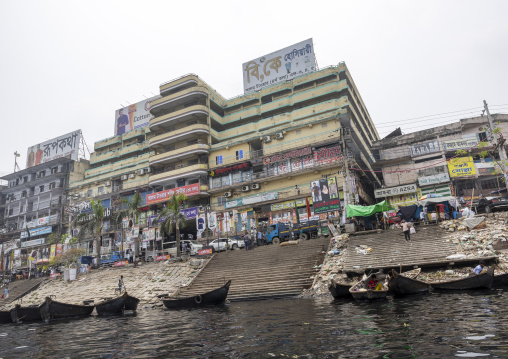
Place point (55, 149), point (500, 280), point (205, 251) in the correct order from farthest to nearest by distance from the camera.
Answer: point (55, 149), point (205, 251), point (500, 280)

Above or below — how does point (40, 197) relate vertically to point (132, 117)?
below

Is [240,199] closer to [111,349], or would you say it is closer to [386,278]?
[386,278]

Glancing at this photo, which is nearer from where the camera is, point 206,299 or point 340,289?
point 340,289

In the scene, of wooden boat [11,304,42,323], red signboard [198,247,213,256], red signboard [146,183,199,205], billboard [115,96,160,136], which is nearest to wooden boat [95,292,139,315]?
wooden boat [11,304,42,323]

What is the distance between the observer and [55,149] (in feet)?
207

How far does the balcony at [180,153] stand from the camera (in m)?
46.0

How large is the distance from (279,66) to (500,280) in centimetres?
4037

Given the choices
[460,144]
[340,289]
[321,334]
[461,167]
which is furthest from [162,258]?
[460,144]

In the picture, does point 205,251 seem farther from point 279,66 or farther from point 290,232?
point 279,66

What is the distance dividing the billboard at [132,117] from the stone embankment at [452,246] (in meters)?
43.7

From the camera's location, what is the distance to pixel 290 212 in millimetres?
38812

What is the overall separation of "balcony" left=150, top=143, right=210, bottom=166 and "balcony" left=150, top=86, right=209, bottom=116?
24.5 feet

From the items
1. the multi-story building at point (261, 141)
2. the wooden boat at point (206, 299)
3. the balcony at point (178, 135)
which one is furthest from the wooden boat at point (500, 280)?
the balcony at point (178, 135)

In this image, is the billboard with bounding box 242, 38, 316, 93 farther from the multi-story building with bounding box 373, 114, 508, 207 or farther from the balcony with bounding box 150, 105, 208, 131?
A: the multi-story building with bounding box 373, 114, 508, 207
